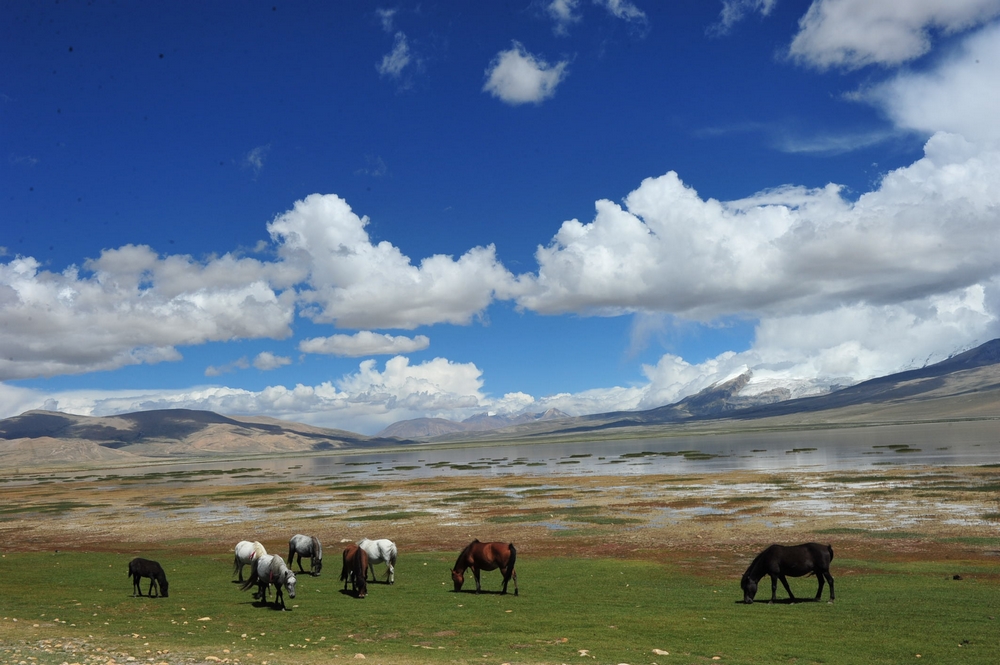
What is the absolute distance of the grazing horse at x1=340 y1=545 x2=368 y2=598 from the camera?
81.7 feet

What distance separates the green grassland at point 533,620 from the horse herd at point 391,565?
0.61 metres

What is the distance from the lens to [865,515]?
151ft

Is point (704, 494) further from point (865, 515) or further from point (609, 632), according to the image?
point (609, 632)

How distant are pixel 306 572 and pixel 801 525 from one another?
3007 centimetres

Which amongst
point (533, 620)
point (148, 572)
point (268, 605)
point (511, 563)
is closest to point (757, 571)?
point (533, 620)

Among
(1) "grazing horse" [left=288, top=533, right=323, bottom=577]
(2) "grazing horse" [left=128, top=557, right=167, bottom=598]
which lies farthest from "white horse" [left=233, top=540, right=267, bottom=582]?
(2) "grazing horse" [left=128, top=557, right=167, bottom=598]

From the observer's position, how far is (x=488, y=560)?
80.9 feet

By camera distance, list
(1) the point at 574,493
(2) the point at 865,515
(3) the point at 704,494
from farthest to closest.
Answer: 1. (1) the point at 574,493
2. (3) the point at 704,494
3. (2) the point at 865,515

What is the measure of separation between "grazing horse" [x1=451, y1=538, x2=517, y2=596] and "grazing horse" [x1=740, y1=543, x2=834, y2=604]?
7826 millimetres

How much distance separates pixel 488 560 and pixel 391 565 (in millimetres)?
5412

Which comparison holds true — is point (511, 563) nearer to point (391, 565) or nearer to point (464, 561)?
point (464, 561)

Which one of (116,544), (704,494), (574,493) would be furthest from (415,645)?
(574,493)

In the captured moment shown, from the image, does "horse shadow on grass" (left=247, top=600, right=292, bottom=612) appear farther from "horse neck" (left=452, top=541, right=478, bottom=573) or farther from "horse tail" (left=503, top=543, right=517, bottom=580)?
"horse tail" (left=503, top=543, right=517, bottom=580)

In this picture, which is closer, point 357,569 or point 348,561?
point 357,569
